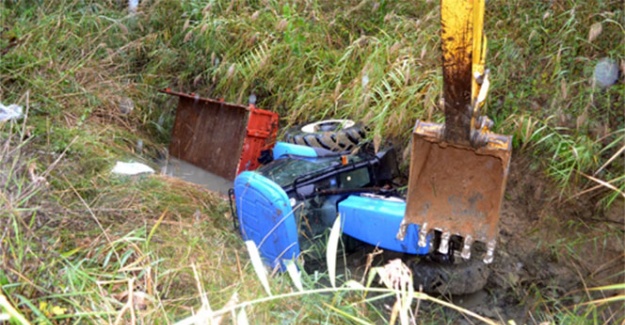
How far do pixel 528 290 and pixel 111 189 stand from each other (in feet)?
7.93

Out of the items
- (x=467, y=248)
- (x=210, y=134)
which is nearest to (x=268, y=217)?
(x=467, y=248)

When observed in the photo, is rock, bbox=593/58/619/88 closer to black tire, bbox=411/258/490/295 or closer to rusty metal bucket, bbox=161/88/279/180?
black tire, bbox=411/258/490/295

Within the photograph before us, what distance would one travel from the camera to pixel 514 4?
176 inches

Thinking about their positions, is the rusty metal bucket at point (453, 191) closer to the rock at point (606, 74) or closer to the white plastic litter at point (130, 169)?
the rock at point (606, 74)

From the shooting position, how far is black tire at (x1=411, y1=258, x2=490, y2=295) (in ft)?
10.7

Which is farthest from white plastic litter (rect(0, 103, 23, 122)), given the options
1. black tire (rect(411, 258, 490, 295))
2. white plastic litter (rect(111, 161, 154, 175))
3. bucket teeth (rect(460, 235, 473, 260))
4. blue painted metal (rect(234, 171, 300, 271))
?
bucket teeth (rect(460, 235, 473, 260))

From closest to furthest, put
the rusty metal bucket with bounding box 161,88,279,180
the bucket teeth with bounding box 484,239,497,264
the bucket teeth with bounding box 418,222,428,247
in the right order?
the bucket teeth with bounding box 484,239,497,264 → the bucket teeth with bounding box 418,222,428,247 → the rusty metal bucket with bounding box 161,88,279,180

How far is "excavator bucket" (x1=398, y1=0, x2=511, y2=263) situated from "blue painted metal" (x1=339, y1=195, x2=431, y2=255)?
0.16 metres

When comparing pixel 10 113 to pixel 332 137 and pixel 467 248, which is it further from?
pixel 467 248

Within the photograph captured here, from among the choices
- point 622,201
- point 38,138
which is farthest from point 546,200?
point 38,138

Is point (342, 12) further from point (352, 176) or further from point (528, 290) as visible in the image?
point (528, 290)

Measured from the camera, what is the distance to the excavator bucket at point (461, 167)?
2.31 m

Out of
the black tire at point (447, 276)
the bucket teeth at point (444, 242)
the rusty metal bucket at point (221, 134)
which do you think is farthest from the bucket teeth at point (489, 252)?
the rusty metal bucket at point (221, 134)

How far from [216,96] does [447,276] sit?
2873 millimetres
